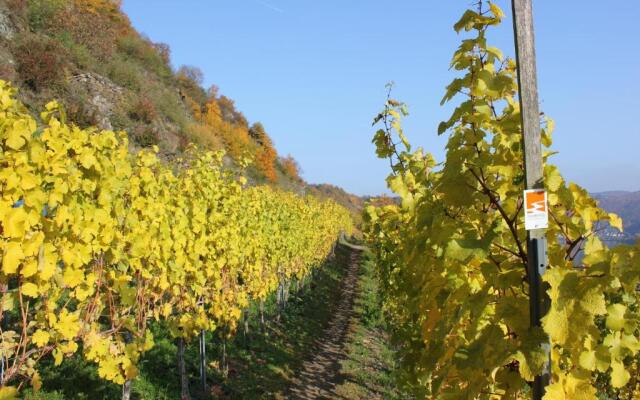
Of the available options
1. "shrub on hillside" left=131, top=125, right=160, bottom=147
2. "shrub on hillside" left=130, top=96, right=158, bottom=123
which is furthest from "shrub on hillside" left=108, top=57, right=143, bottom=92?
"shrub on hillside" left=131, top=125, right=160, bottom=147

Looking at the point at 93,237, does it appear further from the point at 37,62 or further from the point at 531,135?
the point at 37,62

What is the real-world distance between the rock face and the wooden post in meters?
21.9

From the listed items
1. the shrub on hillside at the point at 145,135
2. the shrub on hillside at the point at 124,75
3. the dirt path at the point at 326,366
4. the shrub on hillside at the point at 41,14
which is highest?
the shrub on hillside at the point at 41,14

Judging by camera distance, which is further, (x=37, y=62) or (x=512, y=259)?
(x=37, y=62)

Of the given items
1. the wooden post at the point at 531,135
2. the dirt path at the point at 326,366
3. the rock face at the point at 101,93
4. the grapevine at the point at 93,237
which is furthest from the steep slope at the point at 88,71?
the wooden post at the point at 531,135

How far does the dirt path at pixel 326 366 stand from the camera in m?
9.02

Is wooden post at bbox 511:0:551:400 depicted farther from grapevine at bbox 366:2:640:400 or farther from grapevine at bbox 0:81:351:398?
grapevine at bbox 0:81:351:398

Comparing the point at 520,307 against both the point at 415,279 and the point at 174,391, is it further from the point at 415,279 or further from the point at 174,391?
the point at 174,391

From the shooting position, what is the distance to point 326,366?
35.4 ft

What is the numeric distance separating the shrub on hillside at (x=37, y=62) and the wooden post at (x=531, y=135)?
22305mm

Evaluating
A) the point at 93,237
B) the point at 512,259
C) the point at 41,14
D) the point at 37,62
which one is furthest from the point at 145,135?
the point at 512,259

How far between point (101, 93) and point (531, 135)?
2585 centimetres

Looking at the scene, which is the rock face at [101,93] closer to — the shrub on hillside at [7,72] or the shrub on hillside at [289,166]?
the shrub on hillside at [7,72]

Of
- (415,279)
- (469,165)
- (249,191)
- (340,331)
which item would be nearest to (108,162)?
(415,279)
